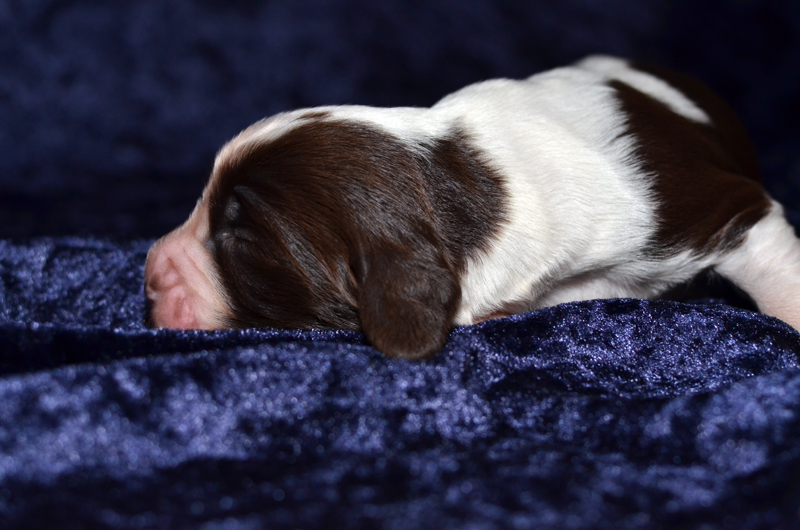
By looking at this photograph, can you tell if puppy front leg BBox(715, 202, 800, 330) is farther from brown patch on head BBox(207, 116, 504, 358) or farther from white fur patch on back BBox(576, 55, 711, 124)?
brown patch on head BBox(207, 116, 504, 358)

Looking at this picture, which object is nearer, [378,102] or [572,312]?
[572,312]

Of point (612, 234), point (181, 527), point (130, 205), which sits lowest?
point (130, 205)

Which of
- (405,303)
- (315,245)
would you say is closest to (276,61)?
(315,245)

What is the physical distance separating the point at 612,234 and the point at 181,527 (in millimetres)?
1542

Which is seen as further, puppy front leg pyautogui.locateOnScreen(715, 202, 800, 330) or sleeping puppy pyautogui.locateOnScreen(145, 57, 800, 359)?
puppy front leg pyautogui.locateOnScreen(715, 202, 800, 330)

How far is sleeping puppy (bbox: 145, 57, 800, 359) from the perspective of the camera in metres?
2.20

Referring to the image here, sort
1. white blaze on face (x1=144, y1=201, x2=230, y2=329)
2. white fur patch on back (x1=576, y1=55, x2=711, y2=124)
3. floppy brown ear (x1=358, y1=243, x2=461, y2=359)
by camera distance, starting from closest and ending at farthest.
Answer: floppy brown ear (x1=358, y1=243, x2=461, y2=359), white blaze on face (x1=144, y1=201, x2=230, y2=329), white fur patch on back (x1=576, y1=55, x2=711, y2=124)

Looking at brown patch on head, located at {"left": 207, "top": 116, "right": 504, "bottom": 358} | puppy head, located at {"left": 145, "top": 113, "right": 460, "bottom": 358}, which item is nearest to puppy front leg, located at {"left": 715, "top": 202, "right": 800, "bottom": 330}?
brown patch on head, located at {"left": 207, "top": 116, "right": 504, "bottom": 358}

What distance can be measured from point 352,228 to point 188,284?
0.61 meters

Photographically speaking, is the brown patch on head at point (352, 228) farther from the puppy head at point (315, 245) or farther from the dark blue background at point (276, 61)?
the dark blue background at point (276, 61)

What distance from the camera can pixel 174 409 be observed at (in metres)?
1.94

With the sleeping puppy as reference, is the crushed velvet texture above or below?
below

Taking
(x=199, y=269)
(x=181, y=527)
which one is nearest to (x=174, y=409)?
(x=181, y=527)

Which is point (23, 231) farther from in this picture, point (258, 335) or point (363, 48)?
point (363, 48)
